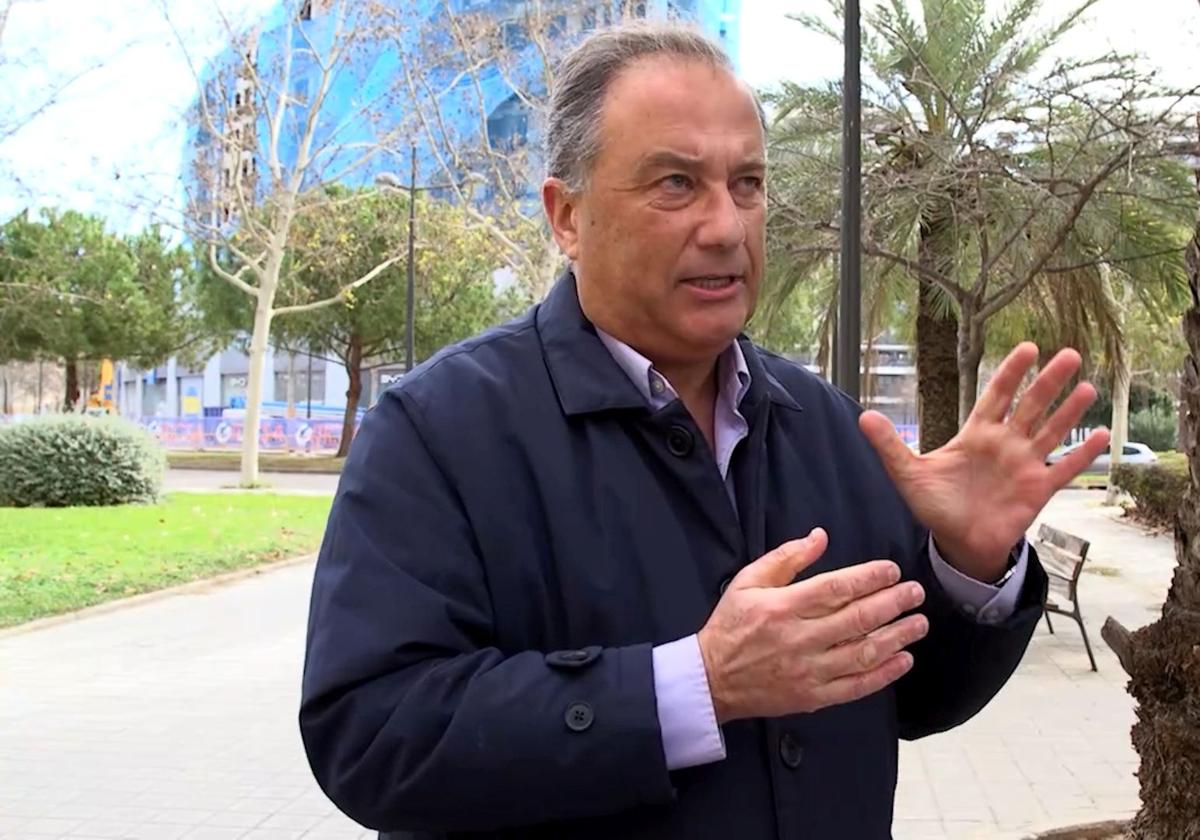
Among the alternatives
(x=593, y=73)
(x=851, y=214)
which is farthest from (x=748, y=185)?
(x=851, y=214)

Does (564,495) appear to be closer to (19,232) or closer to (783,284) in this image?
(783,284)

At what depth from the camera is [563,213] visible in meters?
1.63

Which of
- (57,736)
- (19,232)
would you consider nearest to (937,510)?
(57,736)

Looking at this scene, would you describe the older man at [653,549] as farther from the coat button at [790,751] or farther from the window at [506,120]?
the window at [506,120]

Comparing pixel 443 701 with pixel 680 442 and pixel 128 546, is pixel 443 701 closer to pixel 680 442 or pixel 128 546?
pixel 680 442

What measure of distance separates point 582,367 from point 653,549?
253mm

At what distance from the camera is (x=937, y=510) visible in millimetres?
1541

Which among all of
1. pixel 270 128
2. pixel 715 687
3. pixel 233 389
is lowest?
pixel 715 687

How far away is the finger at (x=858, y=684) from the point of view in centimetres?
123

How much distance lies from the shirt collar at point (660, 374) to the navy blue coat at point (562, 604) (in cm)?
2

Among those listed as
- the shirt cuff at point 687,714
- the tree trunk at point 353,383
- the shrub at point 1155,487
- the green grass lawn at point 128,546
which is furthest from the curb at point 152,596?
the tree trunk at point 353,383

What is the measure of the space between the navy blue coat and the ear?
0.18 ft

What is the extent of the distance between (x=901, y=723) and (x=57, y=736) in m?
6.08

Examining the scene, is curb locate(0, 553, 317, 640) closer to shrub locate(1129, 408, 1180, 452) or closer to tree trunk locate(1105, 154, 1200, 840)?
tree trunk locate(1105, 154, 1200, 840)
